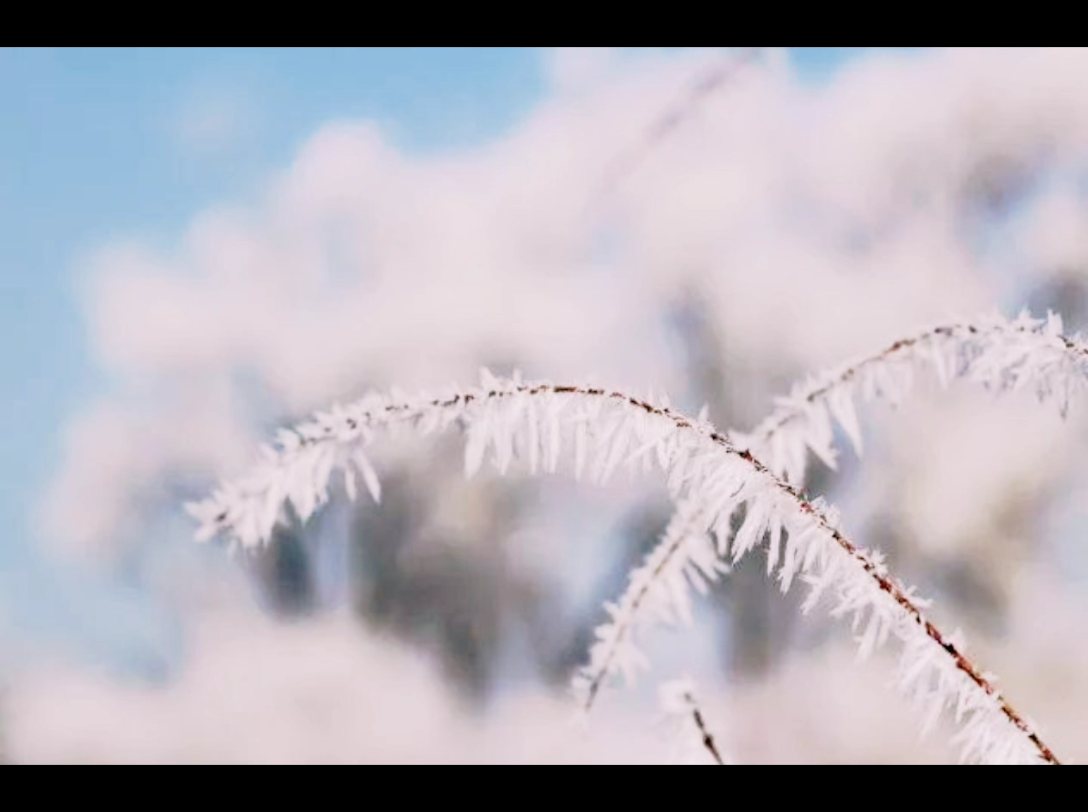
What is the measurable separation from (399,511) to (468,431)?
7.36 ft

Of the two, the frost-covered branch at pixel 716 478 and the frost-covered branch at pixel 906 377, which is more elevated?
the frost-covered branch at pixel 906 377

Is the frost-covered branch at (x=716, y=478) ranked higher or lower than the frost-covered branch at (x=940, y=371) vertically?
lower

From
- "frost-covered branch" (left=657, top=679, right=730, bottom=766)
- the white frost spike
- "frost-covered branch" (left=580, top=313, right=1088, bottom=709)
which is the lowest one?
"frost-covered branch" (left=657, top=679, right=730, bottom=766)

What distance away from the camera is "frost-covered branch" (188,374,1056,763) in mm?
157

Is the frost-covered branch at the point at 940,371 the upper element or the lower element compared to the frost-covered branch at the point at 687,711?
upper

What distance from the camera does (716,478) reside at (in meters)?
0.16

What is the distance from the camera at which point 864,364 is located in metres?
0.20

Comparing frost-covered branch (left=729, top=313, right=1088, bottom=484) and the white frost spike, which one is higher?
frost-covered branch (left=729, top=313, right=1088, bottom=484)

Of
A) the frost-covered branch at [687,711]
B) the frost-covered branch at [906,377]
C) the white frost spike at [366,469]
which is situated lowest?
the frost-covered branch at [687,711]

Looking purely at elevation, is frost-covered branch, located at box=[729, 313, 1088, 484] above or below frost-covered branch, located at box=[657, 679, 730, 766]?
above

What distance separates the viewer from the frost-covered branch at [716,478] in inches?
6.2

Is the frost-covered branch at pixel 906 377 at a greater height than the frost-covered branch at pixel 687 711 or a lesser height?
greater
